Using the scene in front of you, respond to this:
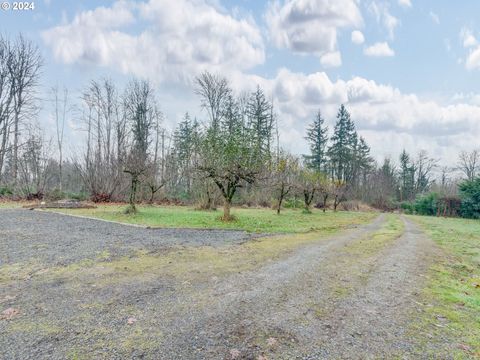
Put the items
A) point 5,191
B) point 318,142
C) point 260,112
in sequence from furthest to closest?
point 318,142 < point 260,112 < point 5,191

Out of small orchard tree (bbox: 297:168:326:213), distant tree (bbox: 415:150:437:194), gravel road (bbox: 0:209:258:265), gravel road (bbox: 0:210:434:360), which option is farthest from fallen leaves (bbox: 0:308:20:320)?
distant tree (bbox: 415:150:437:194)

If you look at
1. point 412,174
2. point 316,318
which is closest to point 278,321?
point 316,318

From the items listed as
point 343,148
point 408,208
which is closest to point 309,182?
point 408,208

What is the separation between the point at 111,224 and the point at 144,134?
68.0 feet

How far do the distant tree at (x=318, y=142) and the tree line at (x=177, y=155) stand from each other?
0.14 meters

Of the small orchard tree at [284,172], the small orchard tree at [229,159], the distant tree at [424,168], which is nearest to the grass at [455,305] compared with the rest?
the small orchard tree at [229,159]

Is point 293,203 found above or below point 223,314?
above

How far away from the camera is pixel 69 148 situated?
89.8ft

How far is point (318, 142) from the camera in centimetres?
4175

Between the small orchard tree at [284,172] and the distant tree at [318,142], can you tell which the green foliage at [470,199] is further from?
the small orchard tree at [284,172]

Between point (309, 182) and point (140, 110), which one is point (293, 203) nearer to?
point (309, 182)

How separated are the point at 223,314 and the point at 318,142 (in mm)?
40457

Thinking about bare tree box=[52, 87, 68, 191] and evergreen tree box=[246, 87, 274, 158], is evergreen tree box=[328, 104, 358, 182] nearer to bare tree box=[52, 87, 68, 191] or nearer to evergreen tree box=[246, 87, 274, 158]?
evergreen tree box=[246, 87, 274, 158]

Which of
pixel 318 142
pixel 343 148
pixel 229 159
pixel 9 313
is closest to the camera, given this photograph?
pixel 9 313
